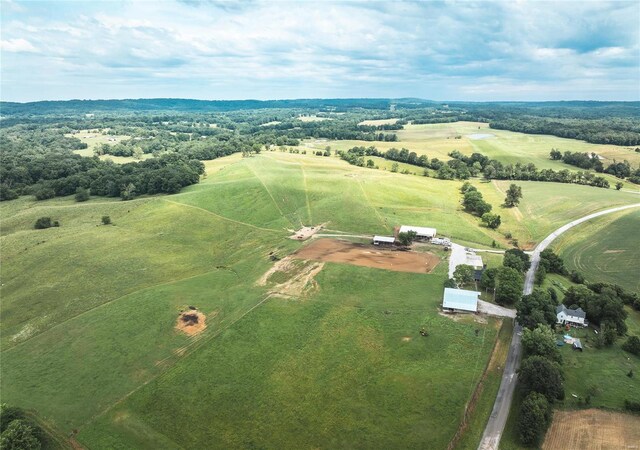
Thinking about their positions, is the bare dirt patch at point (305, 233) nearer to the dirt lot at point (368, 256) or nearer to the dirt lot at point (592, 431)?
the dirt lot at point (368, 256)

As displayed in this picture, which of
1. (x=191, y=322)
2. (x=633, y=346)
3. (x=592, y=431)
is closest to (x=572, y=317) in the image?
(x=633, y=346)

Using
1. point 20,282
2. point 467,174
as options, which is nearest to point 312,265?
point 20,282

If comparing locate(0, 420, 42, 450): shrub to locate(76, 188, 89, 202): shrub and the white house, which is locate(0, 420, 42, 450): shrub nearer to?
the white house

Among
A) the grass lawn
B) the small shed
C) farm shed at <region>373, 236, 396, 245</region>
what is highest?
farm shed at <region>373, 236, 396, 245</region>

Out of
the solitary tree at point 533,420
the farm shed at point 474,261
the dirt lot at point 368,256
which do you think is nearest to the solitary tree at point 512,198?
the farm shed at point 474,261

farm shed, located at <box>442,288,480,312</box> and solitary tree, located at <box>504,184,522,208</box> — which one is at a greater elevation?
solitary tree, located at <box>504,184,522,208</box>

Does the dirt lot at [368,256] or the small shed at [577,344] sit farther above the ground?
the dirt lot at [368,256]

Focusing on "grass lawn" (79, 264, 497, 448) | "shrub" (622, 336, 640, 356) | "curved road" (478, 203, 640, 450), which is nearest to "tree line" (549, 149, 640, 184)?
"curved road" (478, 203, 640, 450)
